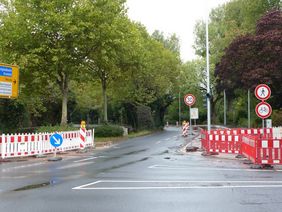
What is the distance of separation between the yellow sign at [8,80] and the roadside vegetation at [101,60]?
6.74m

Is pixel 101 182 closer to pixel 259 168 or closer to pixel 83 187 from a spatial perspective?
pixel 83 187

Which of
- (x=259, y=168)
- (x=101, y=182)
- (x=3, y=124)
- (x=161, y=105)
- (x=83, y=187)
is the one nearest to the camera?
(x=83, y=187)

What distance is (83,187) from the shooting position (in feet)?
39.8

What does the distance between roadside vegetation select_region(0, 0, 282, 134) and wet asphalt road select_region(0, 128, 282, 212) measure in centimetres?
1762

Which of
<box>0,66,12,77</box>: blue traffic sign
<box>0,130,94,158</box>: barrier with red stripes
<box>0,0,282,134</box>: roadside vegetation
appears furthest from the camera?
<box>0,0,282,134</box>: roadside vegetation

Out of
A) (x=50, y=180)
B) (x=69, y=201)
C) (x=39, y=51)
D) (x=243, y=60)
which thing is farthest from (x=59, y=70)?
(x=69, y=201)

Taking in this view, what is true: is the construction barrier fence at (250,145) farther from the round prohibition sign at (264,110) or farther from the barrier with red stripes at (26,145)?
the barrier with red stripes at (26,145)

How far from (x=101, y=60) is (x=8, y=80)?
500 inches

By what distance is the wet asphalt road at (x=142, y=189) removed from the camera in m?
9.41

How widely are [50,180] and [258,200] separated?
6.40 meters

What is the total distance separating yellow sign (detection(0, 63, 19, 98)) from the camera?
25234 mm

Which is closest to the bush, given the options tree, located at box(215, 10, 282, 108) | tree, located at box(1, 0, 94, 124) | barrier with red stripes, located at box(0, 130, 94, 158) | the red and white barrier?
tree, located at box(1, 0, 94, 124)

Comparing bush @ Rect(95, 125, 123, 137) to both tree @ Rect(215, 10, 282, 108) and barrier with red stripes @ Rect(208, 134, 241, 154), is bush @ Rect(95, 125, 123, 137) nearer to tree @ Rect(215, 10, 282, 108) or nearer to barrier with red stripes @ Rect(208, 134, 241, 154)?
tree @ Rect(215, 10, 282, 108)

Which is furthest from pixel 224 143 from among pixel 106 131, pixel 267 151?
pixel 106 131
